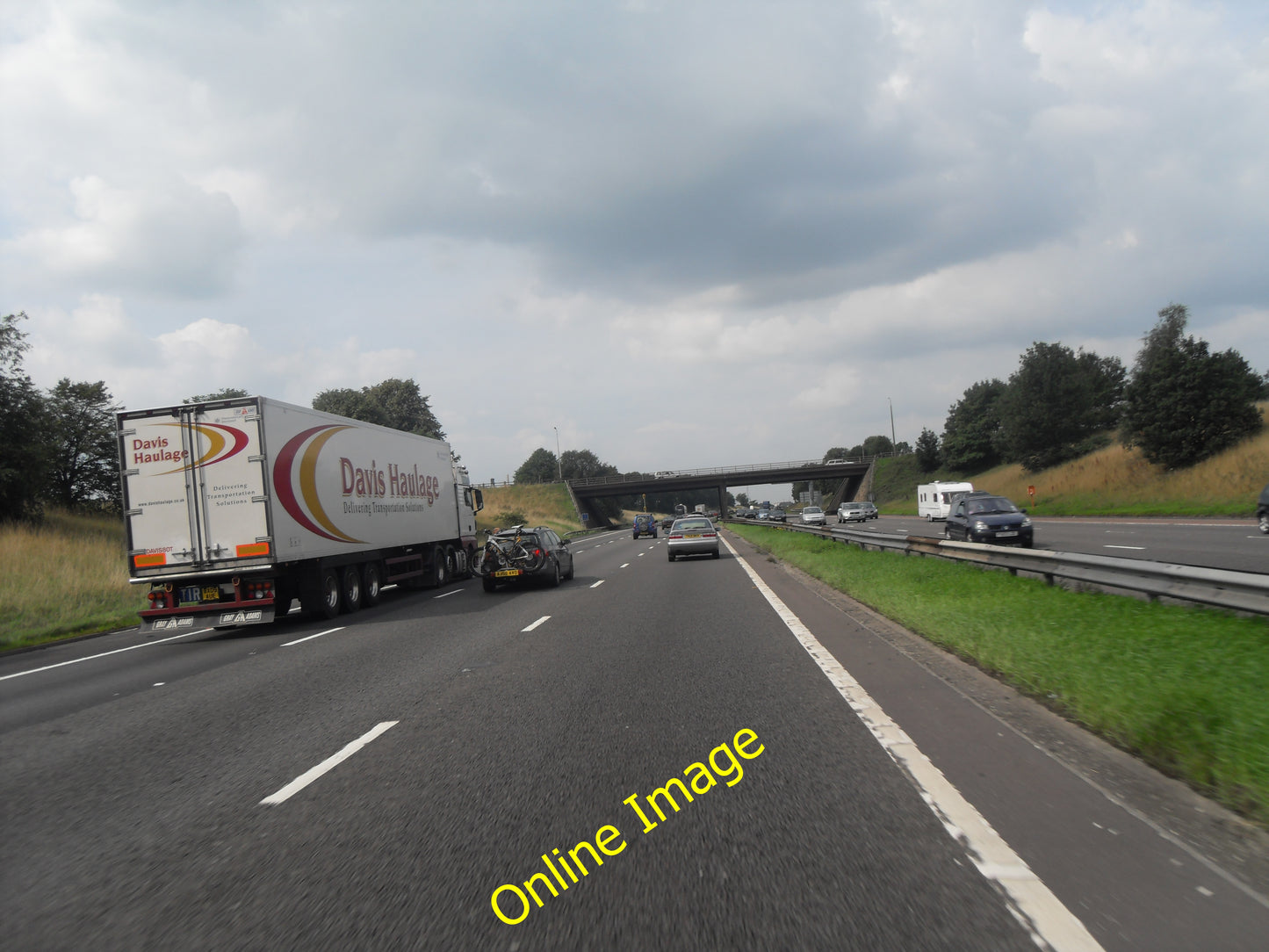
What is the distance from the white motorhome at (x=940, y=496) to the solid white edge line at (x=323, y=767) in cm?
4624

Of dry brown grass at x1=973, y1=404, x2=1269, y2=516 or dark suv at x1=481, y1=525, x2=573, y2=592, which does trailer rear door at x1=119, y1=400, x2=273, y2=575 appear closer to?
dark suv at x1=481, y1=525, x2=573, y2=592

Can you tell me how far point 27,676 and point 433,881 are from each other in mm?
11211

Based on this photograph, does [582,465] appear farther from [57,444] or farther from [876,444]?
[57,444]

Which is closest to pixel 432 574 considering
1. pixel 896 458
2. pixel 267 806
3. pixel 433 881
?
pixel 267 806

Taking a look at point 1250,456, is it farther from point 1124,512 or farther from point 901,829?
point 901,829

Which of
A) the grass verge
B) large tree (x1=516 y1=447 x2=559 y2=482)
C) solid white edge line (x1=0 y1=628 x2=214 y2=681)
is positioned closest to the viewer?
solid white edge line (x1=0 y1=628 x2=214 y2=681)

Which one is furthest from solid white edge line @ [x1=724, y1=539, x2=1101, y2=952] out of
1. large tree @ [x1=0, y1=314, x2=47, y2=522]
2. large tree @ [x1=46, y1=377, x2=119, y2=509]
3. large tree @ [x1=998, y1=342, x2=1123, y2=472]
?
large tree @ [x1=998, y1=342, x2=1123, y2=472]

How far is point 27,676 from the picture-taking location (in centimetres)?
1190

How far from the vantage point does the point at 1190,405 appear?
4497 centimetres

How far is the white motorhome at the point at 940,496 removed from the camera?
51.5 meters

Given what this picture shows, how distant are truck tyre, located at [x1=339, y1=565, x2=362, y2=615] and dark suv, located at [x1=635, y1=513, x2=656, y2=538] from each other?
41.4 metres

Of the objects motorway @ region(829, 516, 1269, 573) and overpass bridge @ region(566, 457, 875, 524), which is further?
overpass bridge @ region(566, 457, 875, 524)

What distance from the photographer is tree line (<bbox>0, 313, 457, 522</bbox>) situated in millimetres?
31219

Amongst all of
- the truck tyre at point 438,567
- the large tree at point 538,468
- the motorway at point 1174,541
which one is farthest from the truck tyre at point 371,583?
Result: the large tree at point 538,468
